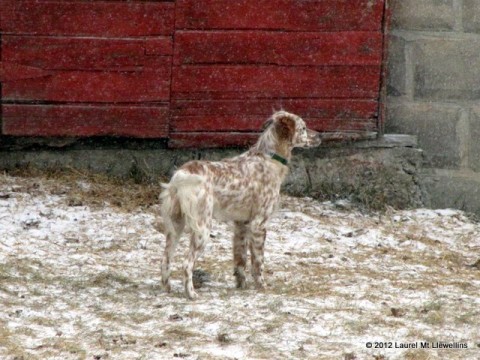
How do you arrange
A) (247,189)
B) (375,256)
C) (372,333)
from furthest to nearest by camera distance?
(375,256) → (247,189) → (372,333)

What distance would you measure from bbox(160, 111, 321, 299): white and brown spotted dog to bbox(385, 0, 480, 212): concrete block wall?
291 cm

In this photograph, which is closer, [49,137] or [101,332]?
[101,332]

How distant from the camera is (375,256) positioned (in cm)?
971

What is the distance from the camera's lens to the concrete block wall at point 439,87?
11.5 meters

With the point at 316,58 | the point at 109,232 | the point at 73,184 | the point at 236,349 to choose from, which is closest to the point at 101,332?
the point at 236,349

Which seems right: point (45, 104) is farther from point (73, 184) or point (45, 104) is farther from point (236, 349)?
point (236, 349)

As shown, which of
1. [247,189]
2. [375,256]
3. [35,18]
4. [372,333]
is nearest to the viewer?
[372,333]

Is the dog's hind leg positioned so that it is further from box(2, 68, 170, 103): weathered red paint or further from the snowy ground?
box(2, 68, 170, 103): weathered red paint

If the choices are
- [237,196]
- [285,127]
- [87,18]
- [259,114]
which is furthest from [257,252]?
[87,18]

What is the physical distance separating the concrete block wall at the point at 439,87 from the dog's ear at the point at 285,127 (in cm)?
314

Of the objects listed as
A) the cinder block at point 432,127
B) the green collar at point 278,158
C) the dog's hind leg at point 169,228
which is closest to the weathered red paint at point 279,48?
the cinder block at point 432,127

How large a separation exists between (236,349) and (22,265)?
8.09 ft

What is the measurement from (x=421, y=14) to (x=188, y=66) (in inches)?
94.6

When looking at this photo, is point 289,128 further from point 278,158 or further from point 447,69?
point 447,69
